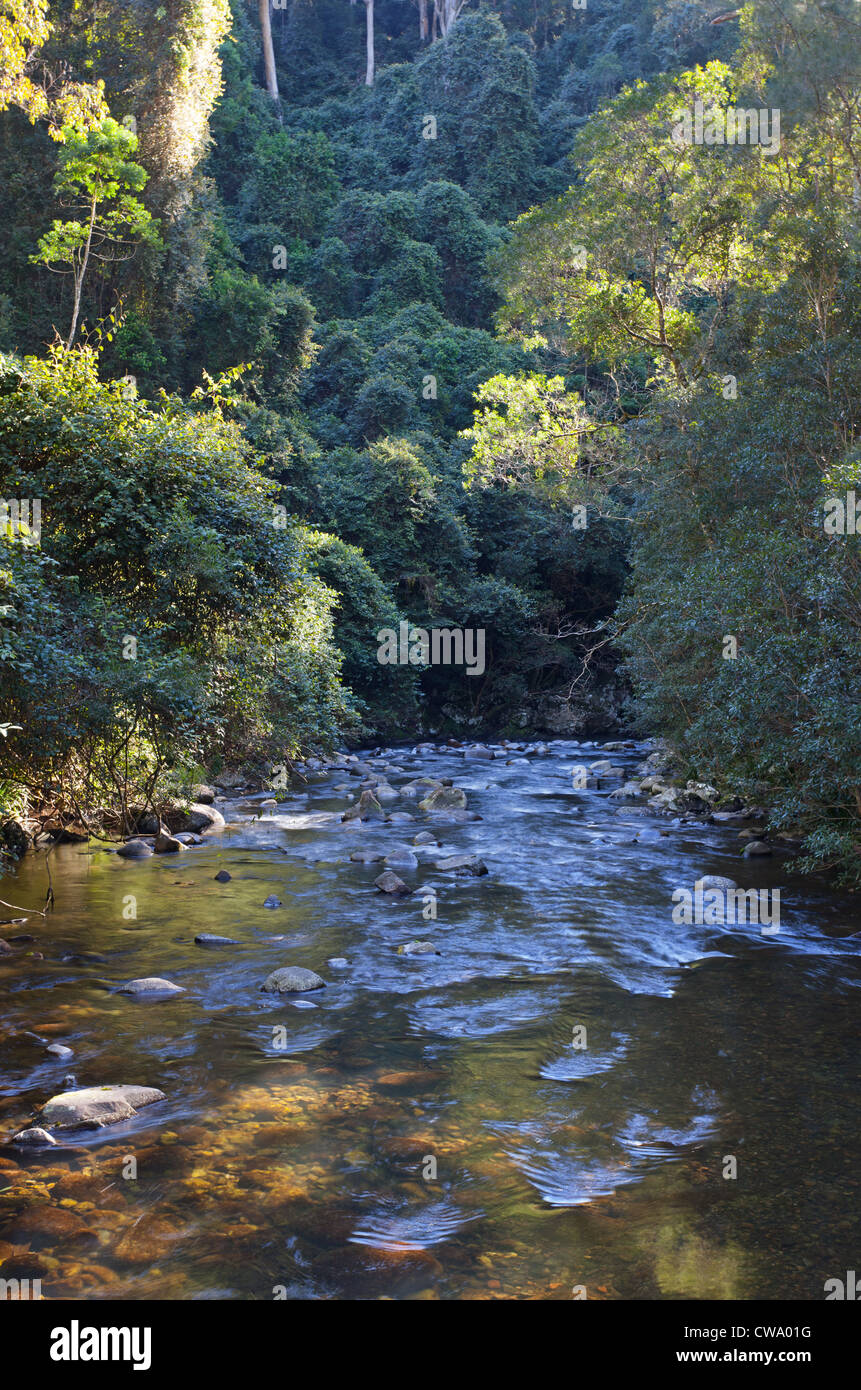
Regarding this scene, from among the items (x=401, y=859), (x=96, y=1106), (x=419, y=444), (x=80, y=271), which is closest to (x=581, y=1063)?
(x=96, y=1106)

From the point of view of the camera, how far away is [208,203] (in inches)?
1158

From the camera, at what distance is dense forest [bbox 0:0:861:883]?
970 centimetres

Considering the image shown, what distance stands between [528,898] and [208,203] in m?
26.2

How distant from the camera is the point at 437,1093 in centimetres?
601

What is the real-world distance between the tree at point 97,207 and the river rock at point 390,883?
47.7 ft

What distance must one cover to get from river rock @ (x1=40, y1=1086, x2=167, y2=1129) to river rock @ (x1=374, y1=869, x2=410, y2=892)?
5242mm

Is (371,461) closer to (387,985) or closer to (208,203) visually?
(208,203)

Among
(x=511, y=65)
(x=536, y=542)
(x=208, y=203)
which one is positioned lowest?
(x=536, y=542)

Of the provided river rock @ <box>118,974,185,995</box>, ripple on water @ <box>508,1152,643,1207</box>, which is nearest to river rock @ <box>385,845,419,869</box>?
river rock @ <box>118,974,185,995</box>

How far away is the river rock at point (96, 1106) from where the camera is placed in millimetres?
5445

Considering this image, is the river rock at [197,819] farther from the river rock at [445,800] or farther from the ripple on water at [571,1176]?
the ripple on water at [571,1176]

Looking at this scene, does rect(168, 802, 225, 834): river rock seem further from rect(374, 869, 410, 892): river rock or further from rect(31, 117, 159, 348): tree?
rect(31, 117, 159, 348): tree

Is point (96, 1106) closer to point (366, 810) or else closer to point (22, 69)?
point (22, 69)
